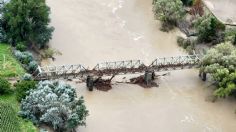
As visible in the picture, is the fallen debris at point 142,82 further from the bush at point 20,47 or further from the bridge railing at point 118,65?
the bush at point 20,47

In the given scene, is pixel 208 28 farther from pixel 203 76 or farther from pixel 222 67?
pixel 222 67

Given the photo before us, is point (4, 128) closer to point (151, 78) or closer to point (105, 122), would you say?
point (105, 122)

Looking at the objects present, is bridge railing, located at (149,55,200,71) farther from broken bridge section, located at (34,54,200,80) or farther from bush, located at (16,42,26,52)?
bush, located at (16,42,26,52)

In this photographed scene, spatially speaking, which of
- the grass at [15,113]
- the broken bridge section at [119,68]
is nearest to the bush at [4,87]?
the grass at [15,113]

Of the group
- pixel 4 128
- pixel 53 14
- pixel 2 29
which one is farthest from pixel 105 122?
pixel 53 14

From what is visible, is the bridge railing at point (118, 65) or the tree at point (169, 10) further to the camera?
the tree at point (169, 10)
